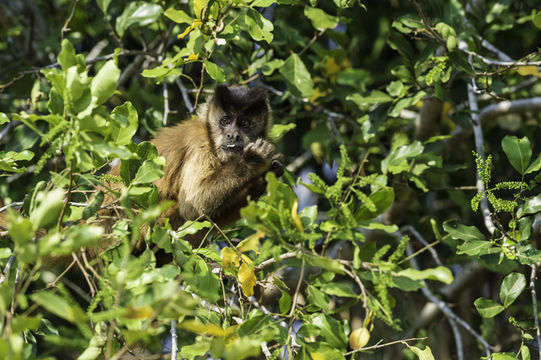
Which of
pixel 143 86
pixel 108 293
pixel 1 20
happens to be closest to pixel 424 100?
pixel 143 86

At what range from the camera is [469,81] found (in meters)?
4.46

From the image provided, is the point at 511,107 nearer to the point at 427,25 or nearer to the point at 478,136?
the point at 478,136

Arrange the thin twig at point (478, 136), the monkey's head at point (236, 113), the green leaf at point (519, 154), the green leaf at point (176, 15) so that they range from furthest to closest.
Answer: the monkey's head at point (236, 113) < the thin twig at point (478, 136) < the green leaf at point (176, 15) < the green leaf at point (519, 154)

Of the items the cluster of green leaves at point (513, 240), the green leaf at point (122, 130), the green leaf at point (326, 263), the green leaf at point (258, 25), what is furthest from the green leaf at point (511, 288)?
the green leaf at point (122, 130)

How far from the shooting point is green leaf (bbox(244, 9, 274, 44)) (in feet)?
10.6

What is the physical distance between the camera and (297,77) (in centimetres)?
423

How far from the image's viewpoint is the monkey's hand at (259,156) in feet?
13.5

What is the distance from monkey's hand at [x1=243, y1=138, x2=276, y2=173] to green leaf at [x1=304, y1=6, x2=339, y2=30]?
90cm

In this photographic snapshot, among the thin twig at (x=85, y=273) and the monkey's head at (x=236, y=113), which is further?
the monkey's head at (x=236, y=113)

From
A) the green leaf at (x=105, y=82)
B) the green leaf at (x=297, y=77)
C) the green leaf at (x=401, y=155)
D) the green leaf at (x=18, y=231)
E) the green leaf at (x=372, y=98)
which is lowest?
the green leaf at (x=372, y=98)

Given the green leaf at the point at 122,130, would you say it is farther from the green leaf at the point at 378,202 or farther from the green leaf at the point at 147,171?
the green leaf at the point at 378,202

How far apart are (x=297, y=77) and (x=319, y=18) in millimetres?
424

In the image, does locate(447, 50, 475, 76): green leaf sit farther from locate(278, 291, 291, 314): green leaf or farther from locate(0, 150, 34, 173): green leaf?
locate(0, 150, 34, 173): green leaf

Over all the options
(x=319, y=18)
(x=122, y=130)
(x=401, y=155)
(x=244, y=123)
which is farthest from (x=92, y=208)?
(x=244, y=123)
